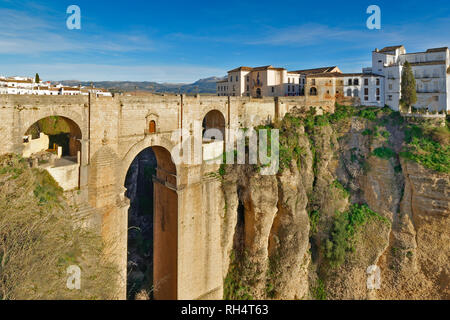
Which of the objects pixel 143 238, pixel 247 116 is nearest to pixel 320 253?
pixel 247 116

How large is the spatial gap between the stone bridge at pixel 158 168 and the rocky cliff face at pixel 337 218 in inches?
74.3

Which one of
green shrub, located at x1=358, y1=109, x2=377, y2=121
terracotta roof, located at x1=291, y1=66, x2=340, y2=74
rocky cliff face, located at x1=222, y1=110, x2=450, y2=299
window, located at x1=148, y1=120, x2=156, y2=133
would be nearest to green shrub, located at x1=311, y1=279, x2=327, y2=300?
rocky cliff face, located at x1=222, y1=110, x2=450, y2=299

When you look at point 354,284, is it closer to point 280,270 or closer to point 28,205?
point 280,270

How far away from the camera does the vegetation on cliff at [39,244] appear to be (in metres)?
7.87

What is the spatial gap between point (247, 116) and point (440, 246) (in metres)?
18.5

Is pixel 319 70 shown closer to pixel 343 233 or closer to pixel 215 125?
pixel 215 125

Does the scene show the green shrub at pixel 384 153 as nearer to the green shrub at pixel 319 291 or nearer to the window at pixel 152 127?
the green shrub at pixel 319 291

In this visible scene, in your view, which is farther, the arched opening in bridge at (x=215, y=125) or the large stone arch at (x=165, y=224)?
the arched opening in bridge at (x=215, y=125)

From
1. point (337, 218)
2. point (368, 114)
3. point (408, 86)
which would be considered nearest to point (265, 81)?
point (368, 114)

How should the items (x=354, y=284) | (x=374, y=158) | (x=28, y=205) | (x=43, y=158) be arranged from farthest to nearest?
1. (x=374, y=158)
2. (x=354, y=284)
3. (x=43, y=158)
4. (x=28, y=205)

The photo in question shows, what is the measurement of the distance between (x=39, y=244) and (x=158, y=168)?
1147 centimetres

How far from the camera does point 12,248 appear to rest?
26.8 ft

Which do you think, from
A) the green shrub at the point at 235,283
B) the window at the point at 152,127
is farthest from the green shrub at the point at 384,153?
the window at the point at 152,127

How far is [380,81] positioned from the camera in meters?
31.3
